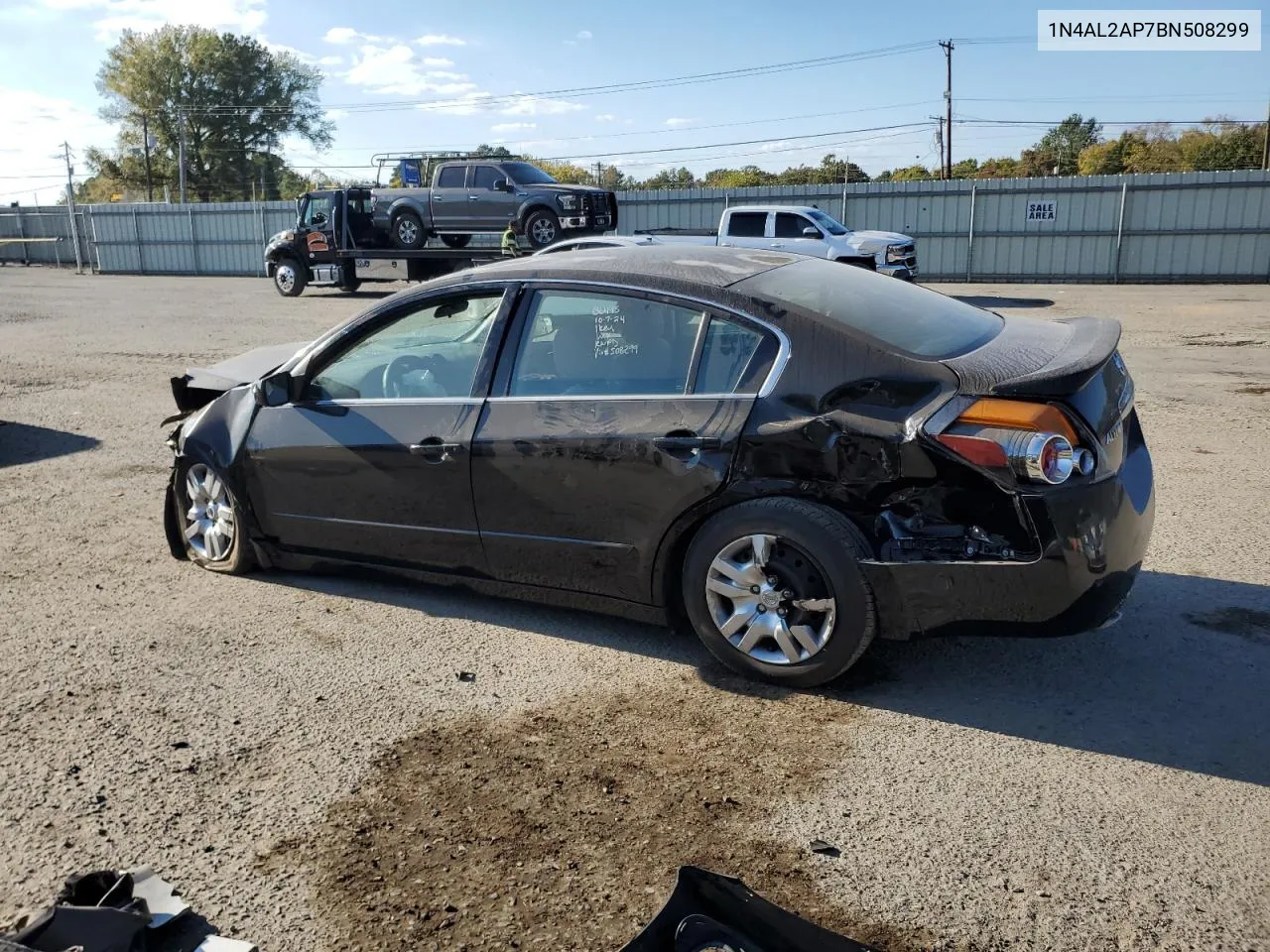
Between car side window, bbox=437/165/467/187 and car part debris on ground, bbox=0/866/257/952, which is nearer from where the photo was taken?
car part debris on ground, bbox=0/866/257/952

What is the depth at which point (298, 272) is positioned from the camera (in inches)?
992

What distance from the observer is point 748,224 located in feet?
70.2

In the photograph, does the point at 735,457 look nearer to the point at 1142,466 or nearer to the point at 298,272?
the point at 1142,466

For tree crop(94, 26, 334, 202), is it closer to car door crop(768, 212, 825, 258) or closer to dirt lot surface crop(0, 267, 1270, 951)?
car door crop(768, 212, 825, 258)

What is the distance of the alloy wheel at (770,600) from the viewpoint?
12.5 ft

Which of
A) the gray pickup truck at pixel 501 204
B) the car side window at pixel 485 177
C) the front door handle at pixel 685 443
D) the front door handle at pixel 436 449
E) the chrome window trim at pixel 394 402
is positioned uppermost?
the car side window at pixel 485 177

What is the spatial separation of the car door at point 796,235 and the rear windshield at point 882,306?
16.0 meters

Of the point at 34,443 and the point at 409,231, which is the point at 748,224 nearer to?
the point at 409,231

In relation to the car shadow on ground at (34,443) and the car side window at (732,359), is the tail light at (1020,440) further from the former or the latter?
the car shadow on ground at (34,443)

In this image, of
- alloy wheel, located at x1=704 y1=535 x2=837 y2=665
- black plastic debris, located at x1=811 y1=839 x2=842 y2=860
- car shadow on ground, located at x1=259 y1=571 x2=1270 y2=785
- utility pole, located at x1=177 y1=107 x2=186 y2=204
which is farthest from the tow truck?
utility pole, located at x1=177 y1=107 x2=186 y2=204

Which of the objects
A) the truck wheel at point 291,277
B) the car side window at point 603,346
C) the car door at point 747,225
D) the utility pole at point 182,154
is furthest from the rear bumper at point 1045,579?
the utility pole at point 182,154

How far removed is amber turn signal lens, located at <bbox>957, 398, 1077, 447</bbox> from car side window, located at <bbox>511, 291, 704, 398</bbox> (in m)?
1.10

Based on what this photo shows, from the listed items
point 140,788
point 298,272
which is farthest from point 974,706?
point 298,272

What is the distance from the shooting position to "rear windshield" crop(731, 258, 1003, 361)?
13.1ft
